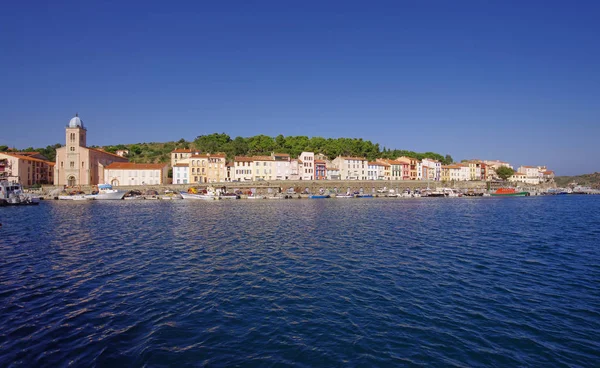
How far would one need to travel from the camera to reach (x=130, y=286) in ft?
38.6

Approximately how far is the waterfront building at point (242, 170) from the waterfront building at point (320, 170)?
1945 centimetres

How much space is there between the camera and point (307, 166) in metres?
91.2

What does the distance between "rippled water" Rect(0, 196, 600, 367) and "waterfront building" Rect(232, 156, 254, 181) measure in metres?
63.2

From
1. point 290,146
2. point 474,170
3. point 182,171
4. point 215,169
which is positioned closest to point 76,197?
point 182,171

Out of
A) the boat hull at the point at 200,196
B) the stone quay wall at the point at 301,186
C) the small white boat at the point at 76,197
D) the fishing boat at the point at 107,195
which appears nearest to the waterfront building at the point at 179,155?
the stone quay wall at the point at 301,186

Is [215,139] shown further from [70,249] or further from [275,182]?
[70,249]

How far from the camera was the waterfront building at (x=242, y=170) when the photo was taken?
83625mm

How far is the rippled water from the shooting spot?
23.9 feet

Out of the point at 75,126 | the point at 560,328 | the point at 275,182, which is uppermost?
the point at 75,126

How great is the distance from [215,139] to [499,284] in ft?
385

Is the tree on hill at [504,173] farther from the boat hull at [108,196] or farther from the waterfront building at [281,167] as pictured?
the boat hull at [108,196]

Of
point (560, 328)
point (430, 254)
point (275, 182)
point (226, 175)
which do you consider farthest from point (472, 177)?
point (560, 328)

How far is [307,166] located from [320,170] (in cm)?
471

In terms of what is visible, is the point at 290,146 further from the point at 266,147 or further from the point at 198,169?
the point at 198,169
